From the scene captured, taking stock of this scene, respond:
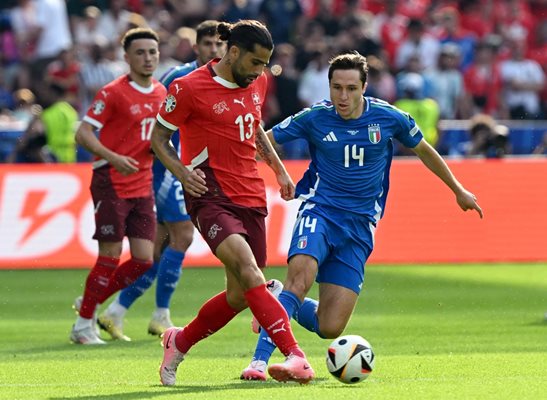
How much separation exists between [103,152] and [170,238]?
1538 millimetres

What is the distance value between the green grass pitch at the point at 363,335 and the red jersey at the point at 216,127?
1297mm

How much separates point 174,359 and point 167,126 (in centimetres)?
154

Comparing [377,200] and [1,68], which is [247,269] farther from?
[1,68]

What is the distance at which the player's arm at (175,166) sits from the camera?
8766 millimetres

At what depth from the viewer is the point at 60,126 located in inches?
782

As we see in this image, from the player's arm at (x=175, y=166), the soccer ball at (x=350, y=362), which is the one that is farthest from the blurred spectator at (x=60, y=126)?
the soccer ball at (x=350, y=362)

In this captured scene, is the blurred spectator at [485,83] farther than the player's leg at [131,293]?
Yes

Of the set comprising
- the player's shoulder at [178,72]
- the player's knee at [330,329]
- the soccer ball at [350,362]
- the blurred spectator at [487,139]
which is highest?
the player's shoulder at [178,72]

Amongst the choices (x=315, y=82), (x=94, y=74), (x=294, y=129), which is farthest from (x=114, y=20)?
(x=294, y=129)

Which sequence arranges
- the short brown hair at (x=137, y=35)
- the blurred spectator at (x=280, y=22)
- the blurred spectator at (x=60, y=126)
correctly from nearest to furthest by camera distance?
the short brown hair at (x=137, y=35)
the blurred spectator at (x=60, y=126)
the blurred spectator at (x=280, y=22)

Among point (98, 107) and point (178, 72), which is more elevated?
point (178, 72)

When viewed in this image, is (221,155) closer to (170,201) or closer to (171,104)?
(171,104)

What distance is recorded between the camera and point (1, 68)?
883 inches

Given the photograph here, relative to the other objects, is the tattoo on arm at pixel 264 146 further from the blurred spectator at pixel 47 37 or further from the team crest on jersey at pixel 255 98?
the blurred spectator at pixel 47 37
